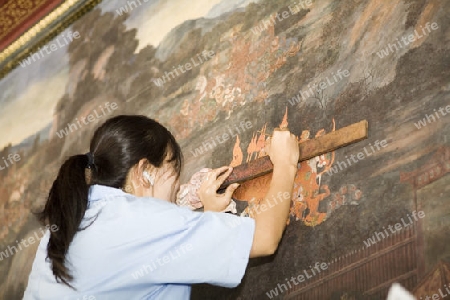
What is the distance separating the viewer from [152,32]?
4762 mm

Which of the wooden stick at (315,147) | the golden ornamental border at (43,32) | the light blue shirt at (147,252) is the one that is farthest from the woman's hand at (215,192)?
the golden ornamental border at (43,32)

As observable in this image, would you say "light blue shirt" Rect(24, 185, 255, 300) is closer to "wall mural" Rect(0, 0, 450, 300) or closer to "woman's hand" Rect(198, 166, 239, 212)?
"wall mural" Rect(0, 0, 450, 300)

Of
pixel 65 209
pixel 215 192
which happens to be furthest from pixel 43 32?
pixel 65 209

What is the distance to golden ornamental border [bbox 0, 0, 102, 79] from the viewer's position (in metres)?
5.58

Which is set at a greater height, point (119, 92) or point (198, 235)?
point (119, 92)

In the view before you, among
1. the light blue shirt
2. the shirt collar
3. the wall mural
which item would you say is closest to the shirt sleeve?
the light blue shirt

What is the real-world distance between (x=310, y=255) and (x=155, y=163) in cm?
84

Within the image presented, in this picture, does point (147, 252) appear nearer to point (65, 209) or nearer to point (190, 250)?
point (190, 250)

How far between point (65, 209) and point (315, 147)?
3.94 feet

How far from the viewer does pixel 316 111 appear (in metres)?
3.19

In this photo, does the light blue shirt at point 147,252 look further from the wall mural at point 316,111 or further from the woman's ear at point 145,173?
the wall mural at point 316,111

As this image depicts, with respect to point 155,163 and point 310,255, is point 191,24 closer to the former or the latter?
point 155,163

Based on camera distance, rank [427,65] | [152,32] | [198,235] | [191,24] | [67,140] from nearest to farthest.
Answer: [198,235]
[427,65]
[191,24]
[152,32]
[67,140]

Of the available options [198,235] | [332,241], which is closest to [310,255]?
[332,241]
